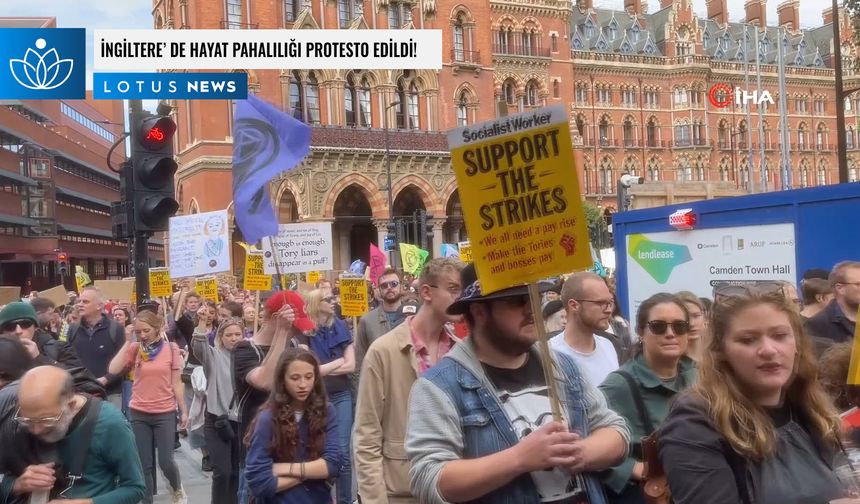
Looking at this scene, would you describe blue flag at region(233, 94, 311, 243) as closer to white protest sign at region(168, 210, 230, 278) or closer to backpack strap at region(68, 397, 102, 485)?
backpack strap at region(68, 397, 102, 485)

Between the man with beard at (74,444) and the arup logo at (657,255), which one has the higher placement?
the arup logo at (657,255)

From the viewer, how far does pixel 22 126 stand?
2277 inches

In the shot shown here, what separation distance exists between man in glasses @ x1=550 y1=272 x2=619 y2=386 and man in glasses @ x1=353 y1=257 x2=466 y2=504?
0.92 m

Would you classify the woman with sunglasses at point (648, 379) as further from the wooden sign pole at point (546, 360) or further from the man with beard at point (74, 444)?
the man with beard at point (74, 444)

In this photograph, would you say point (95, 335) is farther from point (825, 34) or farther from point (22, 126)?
point (825, 34)

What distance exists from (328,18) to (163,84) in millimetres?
34090

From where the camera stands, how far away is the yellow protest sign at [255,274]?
10234 mm

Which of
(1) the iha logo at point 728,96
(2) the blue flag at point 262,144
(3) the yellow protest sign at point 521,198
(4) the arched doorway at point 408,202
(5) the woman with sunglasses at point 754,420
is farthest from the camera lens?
(4) the arched doorway at point 408,202

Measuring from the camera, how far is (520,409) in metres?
2.58

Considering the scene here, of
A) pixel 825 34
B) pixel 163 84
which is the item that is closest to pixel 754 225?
pixel 163 84

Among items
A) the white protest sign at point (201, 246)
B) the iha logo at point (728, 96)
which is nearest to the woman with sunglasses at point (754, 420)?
the white protest sign at point (201, 246)

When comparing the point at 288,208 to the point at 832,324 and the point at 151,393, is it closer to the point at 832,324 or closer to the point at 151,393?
the point at 151,393

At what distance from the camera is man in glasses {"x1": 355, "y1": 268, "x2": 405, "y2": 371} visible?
280 inches

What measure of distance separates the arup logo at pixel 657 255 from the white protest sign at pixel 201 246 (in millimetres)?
5288
